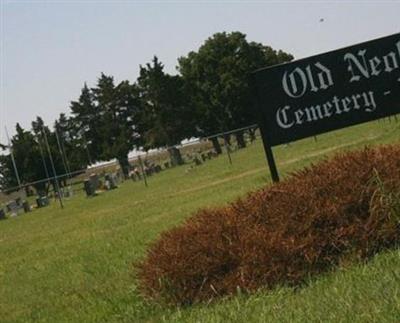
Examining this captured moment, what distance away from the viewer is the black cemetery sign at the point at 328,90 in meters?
7.50

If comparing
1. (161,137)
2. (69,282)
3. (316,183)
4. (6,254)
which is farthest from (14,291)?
(161,137)

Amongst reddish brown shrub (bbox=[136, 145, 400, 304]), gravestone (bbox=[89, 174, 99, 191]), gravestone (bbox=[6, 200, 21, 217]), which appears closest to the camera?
reddish brown shrub (bbox=[136, 145, 400, 304])

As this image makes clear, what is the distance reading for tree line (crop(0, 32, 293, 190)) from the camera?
286 feet

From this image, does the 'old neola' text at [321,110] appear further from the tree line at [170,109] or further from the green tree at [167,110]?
the green tree at [167,110]

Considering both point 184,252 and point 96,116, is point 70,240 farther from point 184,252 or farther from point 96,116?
point 96,116

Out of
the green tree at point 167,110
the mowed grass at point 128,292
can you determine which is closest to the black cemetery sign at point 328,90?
the mowed grass at point 128,292

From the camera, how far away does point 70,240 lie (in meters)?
17.0

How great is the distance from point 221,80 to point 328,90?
81272mm

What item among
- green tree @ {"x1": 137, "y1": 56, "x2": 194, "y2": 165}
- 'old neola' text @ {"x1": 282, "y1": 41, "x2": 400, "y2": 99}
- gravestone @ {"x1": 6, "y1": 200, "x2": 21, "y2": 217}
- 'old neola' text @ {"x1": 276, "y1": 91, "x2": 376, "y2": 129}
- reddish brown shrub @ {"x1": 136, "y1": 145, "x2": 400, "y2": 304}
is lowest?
gravestone @ {"x1": 6, "y1": 200, "x2": 21, "y2": 217}

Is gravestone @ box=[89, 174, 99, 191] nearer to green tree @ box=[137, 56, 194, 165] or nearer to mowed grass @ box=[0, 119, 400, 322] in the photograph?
mowed grass @ box=[0, 119, 400, 322]

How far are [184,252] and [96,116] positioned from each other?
110 meters

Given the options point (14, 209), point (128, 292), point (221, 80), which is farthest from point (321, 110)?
point (221, 80)

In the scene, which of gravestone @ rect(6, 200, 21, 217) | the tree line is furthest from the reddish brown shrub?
the tree line

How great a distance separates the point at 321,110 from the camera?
7625 mm
